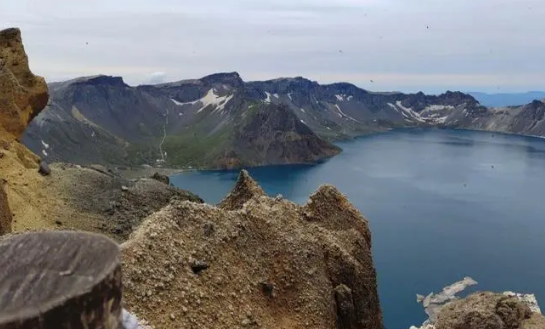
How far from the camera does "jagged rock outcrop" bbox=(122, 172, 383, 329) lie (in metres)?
16.0

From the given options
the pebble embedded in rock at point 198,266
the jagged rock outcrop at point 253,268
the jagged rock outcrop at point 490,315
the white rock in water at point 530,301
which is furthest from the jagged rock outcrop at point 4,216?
the white rock in water at point 530,301

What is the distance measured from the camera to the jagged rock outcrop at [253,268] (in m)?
16.0

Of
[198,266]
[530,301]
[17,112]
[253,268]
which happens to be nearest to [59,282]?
[198,266]

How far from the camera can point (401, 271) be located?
267ft

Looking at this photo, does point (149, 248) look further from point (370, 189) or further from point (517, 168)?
point (517, 168)

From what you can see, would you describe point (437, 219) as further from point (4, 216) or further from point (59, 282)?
point (59, 282)

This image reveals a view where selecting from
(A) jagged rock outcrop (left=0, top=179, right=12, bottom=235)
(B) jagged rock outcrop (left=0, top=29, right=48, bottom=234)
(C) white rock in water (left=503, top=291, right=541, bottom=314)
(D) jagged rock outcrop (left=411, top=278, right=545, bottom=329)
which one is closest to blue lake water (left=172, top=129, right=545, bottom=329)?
(C) white rock in water (left=503, top=291, right=541, bottom=314)

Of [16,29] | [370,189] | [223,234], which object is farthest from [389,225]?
[223,234]

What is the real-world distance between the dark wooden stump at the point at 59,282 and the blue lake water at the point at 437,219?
66.2 meters

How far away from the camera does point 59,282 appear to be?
10.5 ft

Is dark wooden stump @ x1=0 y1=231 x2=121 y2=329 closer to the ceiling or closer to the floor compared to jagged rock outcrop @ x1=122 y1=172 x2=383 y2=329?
closer to the ceiling

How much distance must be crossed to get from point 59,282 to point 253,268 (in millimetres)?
18123

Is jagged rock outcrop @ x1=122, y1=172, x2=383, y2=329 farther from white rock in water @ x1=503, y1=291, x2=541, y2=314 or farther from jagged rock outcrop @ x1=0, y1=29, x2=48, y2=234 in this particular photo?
jagged rock outcrop @ x1=0, y1=29, x2=48, y2=234

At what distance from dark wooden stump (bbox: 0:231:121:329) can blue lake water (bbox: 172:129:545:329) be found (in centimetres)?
6618
